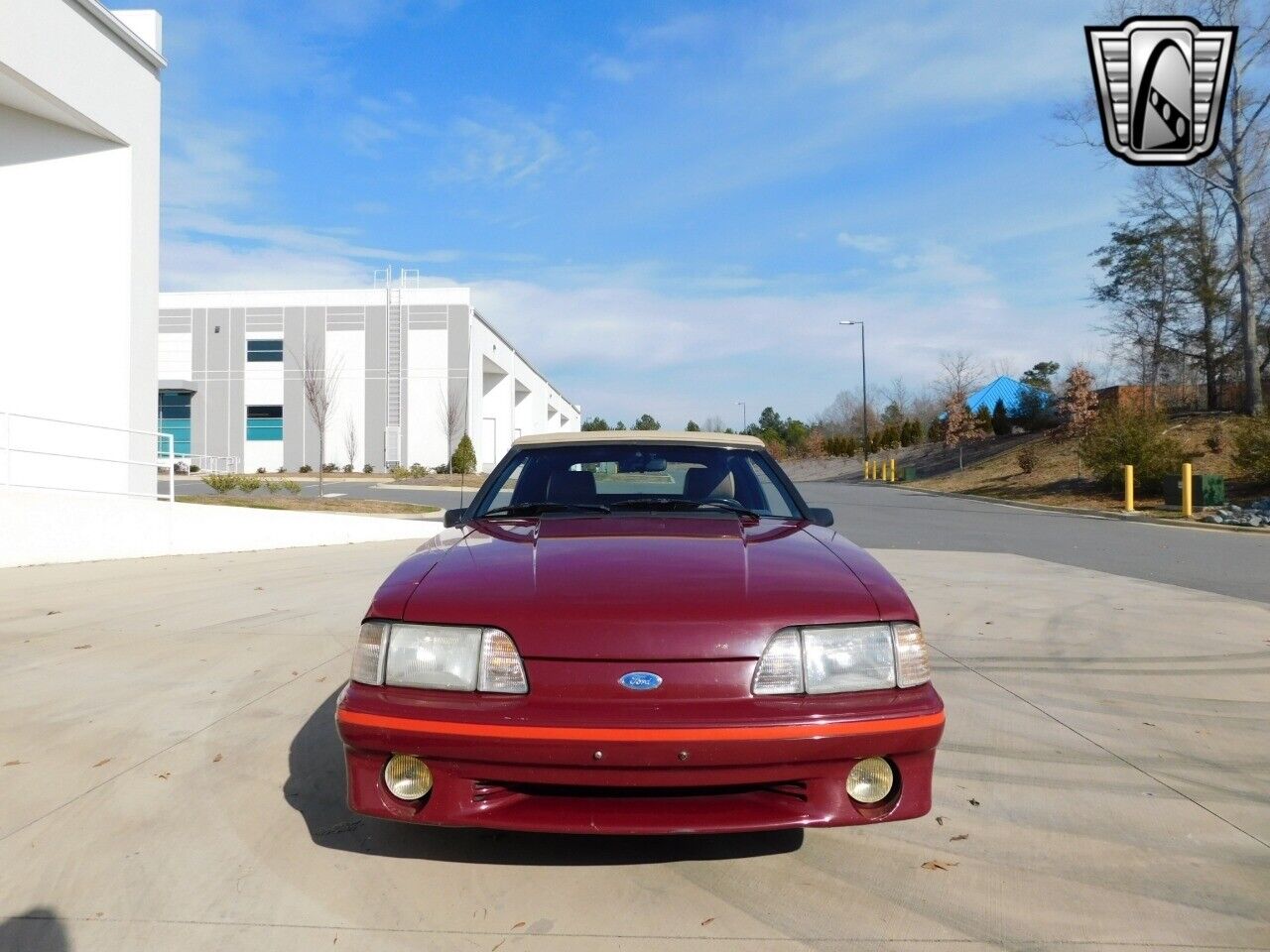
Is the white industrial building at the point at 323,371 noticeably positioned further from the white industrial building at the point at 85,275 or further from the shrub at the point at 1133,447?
the white industrial building at the point at 85,275

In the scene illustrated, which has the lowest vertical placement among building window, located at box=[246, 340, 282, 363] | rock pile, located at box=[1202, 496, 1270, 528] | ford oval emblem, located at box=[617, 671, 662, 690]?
rock pile, located at box=[1202, 496, 1270, 528]

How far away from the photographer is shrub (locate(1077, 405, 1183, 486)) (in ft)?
86.7

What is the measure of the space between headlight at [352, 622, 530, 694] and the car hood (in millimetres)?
39

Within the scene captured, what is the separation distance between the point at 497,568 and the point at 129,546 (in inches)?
401

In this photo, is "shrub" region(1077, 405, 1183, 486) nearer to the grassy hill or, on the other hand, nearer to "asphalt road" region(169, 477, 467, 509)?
the grassy hill

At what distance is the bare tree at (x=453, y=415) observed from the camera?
44.6m

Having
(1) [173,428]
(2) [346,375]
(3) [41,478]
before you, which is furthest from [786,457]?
(3) [41,478]

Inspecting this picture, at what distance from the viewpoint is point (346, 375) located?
47.2 meters

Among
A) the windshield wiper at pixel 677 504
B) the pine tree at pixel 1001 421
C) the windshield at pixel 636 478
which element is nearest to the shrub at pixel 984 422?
the pine tree at pixel 1001 421

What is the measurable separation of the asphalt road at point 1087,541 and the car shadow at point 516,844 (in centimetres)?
741

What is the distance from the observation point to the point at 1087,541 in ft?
48.9

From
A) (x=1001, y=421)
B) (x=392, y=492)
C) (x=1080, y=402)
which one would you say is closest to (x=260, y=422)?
(x=392, y=492)

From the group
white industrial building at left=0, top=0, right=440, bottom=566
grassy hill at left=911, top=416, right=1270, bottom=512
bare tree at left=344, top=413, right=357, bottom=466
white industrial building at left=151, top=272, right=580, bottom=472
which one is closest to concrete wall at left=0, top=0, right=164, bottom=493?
white industrial building at left=0, top=0, right=440, bottom=566

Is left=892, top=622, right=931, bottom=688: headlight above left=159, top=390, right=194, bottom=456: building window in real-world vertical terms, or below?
below
